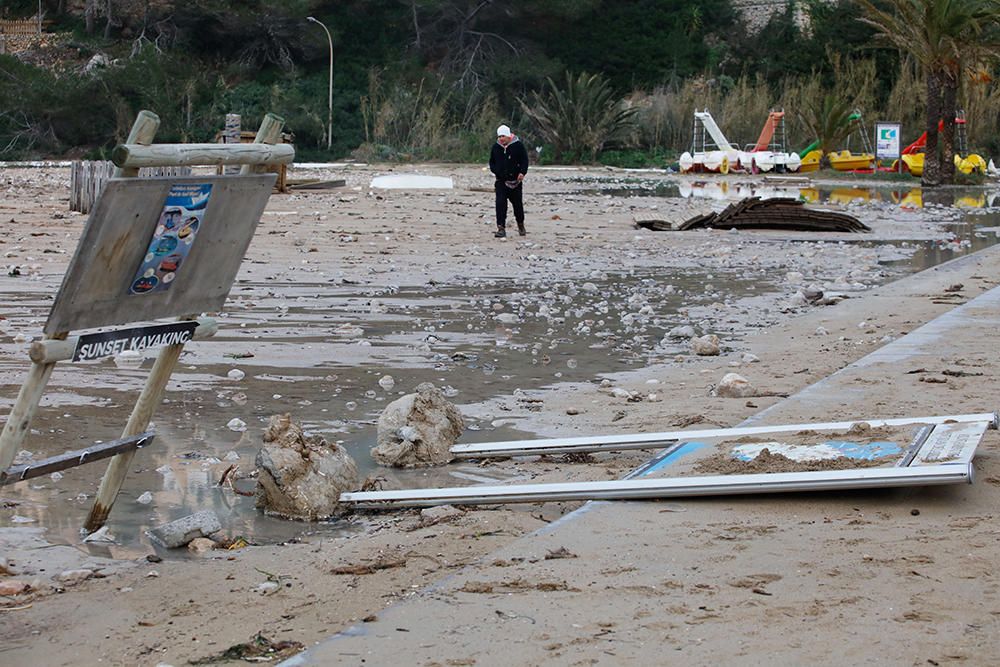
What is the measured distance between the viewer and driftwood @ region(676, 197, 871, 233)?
65.9 ft

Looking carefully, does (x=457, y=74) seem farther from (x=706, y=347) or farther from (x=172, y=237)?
(x=172, y=237)

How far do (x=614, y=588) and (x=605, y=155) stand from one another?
46.1 m

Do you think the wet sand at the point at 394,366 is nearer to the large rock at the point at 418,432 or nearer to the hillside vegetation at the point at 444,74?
the large rock at the point at 418,432

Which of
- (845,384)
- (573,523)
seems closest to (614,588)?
(573,523)

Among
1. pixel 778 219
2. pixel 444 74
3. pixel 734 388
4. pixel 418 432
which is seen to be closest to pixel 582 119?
pixel 444 74

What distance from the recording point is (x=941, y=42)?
3384 cm

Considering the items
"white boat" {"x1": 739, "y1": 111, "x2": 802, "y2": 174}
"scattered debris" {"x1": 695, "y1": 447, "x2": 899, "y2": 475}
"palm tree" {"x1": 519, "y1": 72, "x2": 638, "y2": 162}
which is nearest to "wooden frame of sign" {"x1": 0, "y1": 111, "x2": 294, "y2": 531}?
"scattered debris" {"x1": 695, "y1": 447, "x2": 899, "y2": 475}

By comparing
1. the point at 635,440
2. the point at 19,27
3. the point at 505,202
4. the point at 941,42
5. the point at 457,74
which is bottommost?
the point at 635,440

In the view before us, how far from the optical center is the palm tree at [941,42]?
111 ft

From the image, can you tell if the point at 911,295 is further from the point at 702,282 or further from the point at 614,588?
the point at 614,588

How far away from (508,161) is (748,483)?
14.0m

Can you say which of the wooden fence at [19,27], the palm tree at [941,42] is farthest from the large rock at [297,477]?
the wooden fence at [19,27]

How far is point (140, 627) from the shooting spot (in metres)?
4.06

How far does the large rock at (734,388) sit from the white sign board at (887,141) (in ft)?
115
